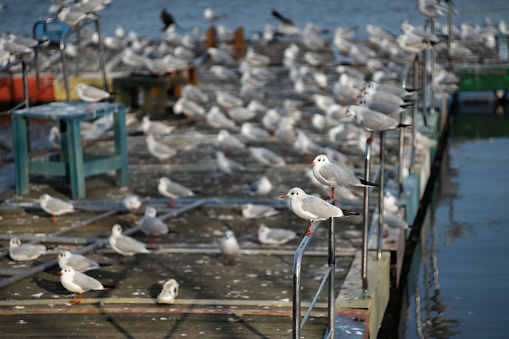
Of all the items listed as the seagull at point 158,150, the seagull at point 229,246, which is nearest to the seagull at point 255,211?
the seagull at point 229,246

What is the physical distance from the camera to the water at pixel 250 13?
4444 centimetres

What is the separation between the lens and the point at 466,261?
10445 millimetres

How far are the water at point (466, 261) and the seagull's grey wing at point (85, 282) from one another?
10.5ft

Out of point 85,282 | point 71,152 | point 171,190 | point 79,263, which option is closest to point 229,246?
point 79,263

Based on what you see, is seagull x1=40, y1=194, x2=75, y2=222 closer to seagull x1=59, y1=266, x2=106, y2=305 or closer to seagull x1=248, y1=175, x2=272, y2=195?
seagull x1=248, y1=175, x2=272, y2=195

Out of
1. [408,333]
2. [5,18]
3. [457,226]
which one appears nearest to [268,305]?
[408,333]

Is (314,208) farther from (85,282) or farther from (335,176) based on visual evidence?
(85,282)

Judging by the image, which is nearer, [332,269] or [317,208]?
[332,269]

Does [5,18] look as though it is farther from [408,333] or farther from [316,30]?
[408,333]

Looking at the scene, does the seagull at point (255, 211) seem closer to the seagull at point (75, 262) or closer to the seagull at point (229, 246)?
the seagull at point (229, 246)

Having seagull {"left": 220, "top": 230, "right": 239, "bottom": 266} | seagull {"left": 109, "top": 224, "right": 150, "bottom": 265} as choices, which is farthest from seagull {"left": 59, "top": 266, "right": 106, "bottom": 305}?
seagull {"left": 220, "top": 230, "right": 239, "bottom": 266}

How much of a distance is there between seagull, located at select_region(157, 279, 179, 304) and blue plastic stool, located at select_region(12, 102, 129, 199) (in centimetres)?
358

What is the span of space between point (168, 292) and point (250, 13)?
44.1m

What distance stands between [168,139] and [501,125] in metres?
9.09
